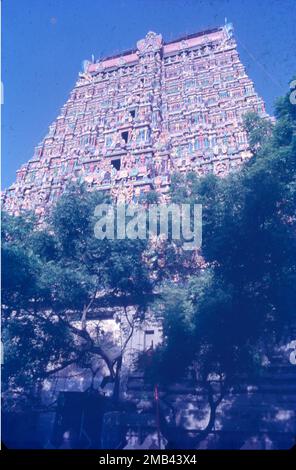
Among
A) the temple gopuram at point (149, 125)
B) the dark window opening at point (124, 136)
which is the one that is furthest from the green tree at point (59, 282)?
the dark window opening at point (124, 136)

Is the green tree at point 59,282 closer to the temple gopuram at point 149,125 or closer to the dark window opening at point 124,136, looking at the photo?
the temple gopuram at point 149,125

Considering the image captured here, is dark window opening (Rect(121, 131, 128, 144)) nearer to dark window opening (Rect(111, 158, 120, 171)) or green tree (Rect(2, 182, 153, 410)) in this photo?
dark window opening (Rect(111, 158, 120, 171))

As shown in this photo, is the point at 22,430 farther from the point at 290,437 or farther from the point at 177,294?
the point at 290,437

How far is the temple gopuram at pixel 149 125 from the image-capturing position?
21.3 metres

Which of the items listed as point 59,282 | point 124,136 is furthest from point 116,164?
point 59,282

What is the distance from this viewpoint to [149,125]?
23797 mm

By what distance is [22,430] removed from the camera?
1465cm

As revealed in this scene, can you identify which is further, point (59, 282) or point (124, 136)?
point (124, 136)

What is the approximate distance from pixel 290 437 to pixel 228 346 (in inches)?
181

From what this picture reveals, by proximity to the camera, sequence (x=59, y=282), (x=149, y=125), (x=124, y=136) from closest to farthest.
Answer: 1. (x=59, y=282)
2. (x=149, y=125)
3. (x=124, y=136)

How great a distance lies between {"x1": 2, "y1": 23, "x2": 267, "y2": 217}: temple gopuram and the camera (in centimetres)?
2127

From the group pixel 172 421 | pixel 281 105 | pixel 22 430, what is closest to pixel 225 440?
pixel 172 421

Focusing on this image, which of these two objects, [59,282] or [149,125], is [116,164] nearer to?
[149,125]

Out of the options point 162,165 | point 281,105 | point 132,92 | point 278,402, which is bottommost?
point 278,402
